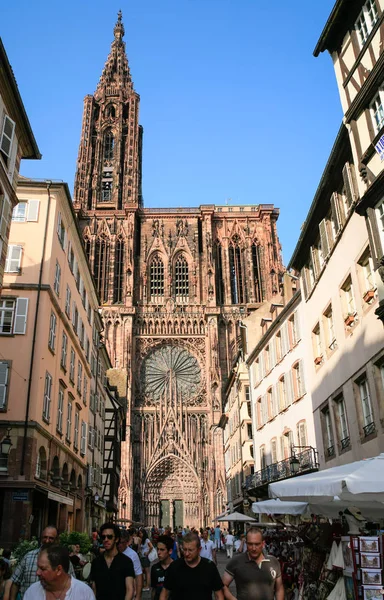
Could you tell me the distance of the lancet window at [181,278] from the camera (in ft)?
188

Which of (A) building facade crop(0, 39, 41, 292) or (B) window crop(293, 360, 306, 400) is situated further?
(B) window crop(293, 360, 306, 400)

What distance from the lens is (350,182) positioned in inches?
596

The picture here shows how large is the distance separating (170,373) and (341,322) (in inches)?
1529

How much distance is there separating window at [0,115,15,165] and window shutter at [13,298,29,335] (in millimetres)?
5224

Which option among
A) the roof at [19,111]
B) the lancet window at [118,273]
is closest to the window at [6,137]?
the roof at [19,111]

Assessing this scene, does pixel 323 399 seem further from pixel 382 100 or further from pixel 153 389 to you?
pixel 153 389

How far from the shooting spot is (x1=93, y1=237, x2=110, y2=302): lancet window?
56.3 meters

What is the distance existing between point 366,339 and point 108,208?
166 feet

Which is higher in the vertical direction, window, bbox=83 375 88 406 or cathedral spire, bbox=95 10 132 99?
cathedral spire, bbox=95 10 132 99

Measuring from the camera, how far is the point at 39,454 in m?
18.2

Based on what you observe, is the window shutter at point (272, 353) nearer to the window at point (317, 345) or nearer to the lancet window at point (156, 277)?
the window at point (317, 345)

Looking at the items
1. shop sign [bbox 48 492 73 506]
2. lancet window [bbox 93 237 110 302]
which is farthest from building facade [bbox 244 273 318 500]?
lancet window [bbox 93 237 110 302]

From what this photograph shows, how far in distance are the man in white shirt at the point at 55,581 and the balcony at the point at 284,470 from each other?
16.0 m

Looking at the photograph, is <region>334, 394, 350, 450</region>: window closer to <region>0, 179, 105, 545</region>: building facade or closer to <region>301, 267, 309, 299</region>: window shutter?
<region>301, 267, 309, 299</region>: window shutter
